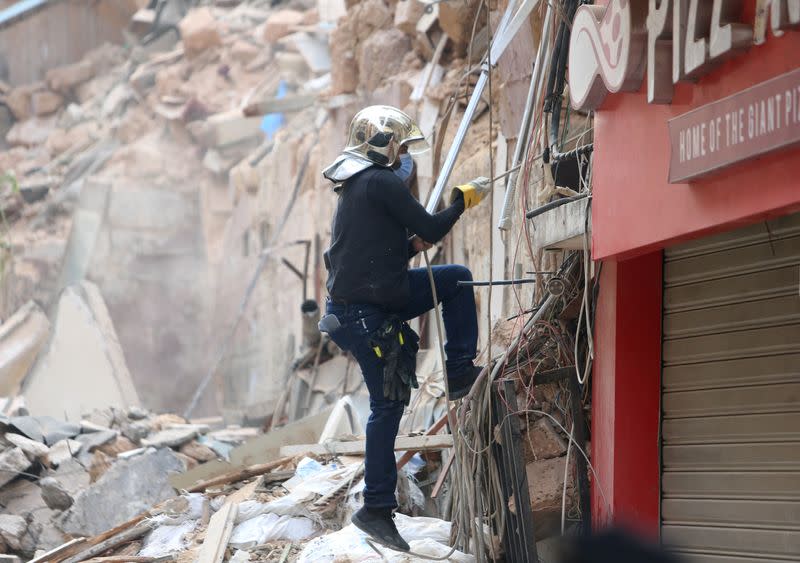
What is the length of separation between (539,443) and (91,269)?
20.8m

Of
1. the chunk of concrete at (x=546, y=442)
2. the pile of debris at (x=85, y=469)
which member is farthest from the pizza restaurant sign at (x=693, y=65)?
the pile of debris at (x=85, y=469)

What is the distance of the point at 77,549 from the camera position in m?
7.69

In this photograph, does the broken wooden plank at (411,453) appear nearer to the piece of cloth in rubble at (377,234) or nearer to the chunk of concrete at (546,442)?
the chunk of concrete at (546,442)

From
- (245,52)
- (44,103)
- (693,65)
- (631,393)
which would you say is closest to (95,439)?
(631,393)

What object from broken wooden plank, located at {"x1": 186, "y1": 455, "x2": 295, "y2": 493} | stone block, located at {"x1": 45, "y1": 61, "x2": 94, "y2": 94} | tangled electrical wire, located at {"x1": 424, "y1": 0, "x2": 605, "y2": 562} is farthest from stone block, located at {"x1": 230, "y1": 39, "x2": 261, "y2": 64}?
tangled electrical wire, located at {"x1": 424, "y1": 0, "x2": 605, "y2": 562}

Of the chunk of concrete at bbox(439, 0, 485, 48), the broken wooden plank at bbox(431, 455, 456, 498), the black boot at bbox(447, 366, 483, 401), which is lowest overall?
the broken wooden plank at bbox(431, 455, 456, 498)

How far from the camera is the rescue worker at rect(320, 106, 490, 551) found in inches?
231

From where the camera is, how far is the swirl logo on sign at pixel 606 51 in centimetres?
511

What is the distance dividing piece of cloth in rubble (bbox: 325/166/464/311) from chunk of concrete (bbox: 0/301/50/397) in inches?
491

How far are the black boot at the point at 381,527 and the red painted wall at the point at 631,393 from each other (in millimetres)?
1010

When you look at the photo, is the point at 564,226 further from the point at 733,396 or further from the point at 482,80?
the point at 482,80

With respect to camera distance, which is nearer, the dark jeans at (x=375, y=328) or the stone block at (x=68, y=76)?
the dark jeans at (x=375, y=328)

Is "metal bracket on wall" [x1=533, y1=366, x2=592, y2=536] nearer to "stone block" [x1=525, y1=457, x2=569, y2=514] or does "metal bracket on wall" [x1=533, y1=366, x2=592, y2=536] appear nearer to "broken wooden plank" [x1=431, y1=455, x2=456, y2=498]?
"stone block" [x1=525, y1=457, x2=569, y2=514]

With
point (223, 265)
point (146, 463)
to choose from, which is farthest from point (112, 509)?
→ point (223, 265)
